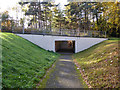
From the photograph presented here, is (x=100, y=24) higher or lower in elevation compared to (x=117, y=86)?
higher

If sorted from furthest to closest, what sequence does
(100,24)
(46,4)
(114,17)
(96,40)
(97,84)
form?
1. (46,4)
2. (100,24)
3. (96,40)
4. (114,17)
5. (97,84)

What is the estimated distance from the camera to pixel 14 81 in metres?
3.77

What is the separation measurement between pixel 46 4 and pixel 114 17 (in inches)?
763

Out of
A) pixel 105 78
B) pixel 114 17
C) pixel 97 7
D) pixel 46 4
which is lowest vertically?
pixel 105 78

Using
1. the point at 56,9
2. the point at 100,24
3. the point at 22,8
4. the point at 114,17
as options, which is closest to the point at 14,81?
the point at 114,17

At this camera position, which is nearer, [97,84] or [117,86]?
[117,86]

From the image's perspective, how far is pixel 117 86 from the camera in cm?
370

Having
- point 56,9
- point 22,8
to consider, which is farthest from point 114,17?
point 22,8

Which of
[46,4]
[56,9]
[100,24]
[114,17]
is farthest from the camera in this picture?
[56,9]

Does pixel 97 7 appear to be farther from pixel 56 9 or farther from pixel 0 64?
pixel 0 64

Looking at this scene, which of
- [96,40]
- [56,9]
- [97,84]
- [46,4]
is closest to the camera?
[97,84]

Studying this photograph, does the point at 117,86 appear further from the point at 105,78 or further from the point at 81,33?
the point at 81,33

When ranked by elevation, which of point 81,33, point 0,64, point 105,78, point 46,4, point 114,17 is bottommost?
point 105,78

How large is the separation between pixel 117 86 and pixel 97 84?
72cm
